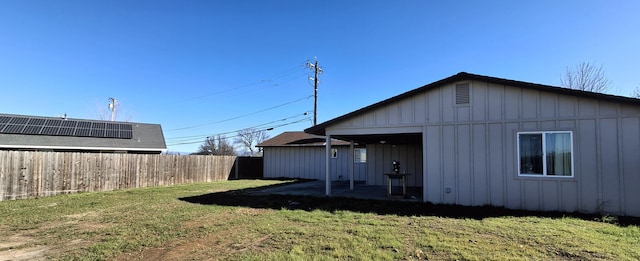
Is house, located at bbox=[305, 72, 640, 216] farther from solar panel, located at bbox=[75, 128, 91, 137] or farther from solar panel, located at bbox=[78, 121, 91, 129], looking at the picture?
solar panel, located at bbox=[78, 121, 91, 129]

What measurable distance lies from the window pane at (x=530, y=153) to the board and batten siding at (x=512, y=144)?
0.53 ft

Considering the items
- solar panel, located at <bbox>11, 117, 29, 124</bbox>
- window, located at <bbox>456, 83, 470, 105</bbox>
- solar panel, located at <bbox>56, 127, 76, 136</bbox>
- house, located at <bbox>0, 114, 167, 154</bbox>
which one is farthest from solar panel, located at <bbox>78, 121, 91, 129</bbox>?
window, located at <bbox>456, 83, 470, 105</bbox>

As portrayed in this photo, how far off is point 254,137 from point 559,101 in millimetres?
49356

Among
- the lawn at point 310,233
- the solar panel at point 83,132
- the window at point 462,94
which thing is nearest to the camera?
the lawn at point 310,233

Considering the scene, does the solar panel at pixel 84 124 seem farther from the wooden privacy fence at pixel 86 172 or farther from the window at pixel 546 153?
the window at pixel 546 153

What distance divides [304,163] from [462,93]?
12768 millimetres

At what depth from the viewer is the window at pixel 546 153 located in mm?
7289

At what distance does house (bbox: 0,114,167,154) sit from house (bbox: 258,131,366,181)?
22.0 ft

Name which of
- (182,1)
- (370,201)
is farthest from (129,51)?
(370,201)

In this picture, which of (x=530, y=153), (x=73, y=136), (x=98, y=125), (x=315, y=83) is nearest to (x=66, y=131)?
(x=73, y=136)

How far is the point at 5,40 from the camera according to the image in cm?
1119

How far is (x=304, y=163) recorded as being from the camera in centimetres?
1992

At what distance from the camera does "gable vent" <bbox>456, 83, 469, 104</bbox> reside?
27.3 feet

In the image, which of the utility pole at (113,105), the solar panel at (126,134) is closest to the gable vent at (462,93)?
the solar panel at (126,134)
